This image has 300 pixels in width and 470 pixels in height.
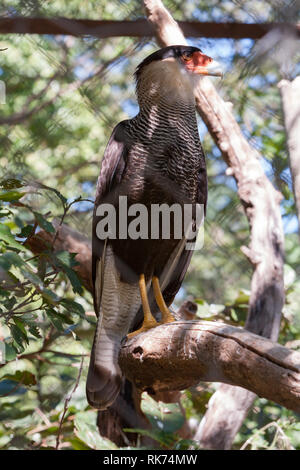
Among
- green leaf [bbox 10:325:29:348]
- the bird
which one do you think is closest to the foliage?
green leaf [bbox 10:325:29:348]

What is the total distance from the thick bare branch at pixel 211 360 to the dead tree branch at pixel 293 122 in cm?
81

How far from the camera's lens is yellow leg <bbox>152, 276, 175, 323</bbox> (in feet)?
8.24

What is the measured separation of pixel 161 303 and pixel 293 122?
992 millimetres

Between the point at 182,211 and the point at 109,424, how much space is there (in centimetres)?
118

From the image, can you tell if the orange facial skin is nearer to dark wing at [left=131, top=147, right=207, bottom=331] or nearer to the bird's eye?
the bird's eye

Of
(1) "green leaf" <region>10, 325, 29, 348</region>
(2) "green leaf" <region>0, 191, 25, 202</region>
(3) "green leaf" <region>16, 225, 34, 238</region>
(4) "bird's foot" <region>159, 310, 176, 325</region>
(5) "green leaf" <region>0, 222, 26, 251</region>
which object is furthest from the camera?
(4) "bird's foot" <region>159, 310, 176, 325</region>

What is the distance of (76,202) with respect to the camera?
212 cm

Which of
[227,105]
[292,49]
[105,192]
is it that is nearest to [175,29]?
[227,105]

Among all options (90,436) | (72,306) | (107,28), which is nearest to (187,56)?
(107,28)

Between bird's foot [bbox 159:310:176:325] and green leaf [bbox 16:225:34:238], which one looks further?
bird's foot [bbox 159:310:176:325]

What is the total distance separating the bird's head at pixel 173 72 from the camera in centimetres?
253

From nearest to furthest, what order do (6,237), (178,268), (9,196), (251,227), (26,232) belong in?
(6,237) < (9,196) < (26,232) < (178,268) < (251,227)

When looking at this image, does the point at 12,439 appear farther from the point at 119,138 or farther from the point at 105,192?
the point at 119,138

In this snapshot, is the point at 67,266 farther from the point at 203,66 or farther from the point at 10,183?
the point at 203,66
